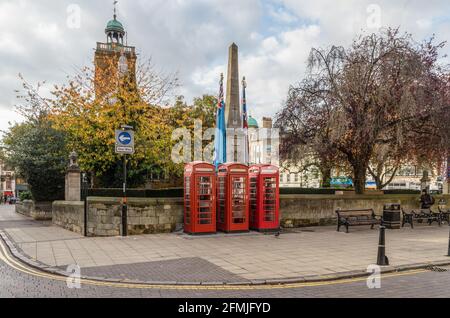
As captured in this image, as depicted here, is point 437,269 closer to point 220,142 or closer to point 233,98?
point 220,142

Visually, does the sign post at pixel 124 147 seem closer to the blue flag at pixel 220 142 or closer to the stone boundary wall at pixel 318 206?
the blue flag at pixel 220 142

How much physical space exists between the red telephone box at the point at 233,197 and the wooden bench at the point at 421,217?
24.2ft

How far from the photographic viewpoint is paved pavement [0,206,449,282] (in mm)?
8086

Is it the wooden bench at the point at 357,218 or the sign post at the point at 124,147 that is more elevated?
the sign post at the point at 124,147

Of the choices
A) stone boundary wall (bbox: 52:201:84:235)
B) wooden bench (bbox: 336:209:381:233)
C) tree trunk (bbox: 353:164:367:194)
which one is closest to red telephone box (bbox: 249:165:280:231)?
wooden bench (bbox: 336:209:381:233)


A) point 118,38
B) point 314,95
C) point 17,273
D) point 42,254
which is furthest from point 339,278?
point 118,38

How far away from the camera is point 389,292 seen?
6.61 meters

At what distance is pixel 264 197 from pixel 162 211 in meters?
3.69

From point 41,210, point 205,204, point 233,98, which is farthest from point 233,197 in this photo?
point 41,210

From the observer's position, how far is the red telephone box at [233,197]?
13391 millimetres

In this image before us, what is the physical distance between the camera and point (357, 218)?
15.3 metres

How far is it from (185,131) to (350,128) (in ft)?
36.1

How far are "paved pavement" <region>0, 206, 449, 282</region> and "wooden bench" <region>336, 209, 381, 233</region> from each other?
53cm

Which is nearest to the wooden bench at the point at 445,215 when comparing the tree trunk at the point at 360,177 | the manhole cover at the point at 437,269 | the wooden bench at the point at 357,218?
the tree trunk at the point at 360,177
